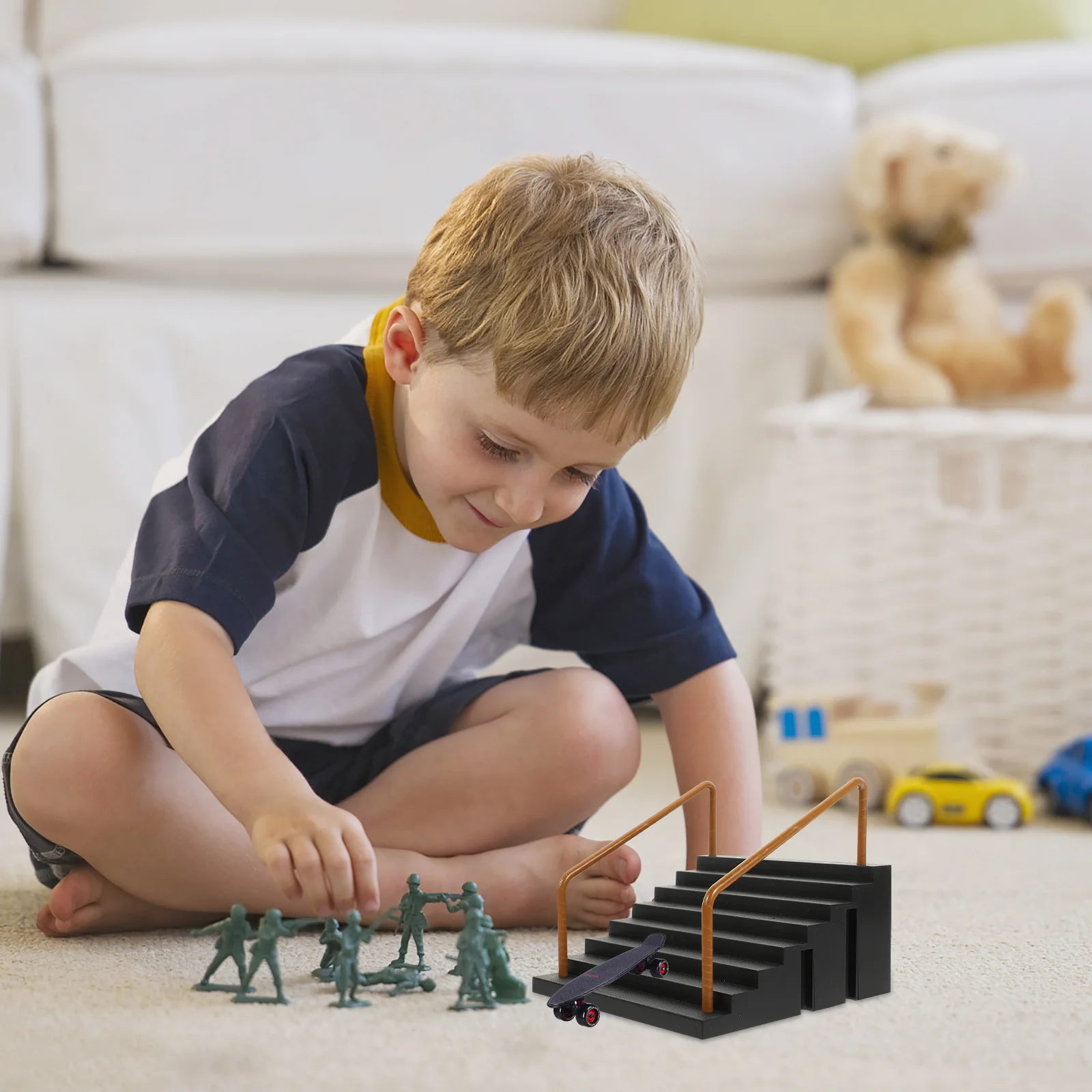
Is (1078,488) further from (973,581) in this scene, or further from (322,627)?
(322,627)

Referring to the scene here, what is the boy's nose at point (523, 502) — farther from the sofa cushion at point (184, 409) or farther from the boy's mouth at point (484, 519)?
the sofa cushion at point (184, 409)

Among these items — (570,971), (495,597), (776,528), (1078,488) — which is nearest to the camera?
(570,971)

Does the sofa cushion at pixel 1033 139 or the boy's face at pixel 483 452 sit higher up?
the sofa cushion at pixel 1033 139

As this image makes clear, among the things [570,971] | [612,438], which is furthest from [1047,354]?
[570,971]

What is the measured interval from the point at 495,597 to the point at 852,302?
0.71 meters

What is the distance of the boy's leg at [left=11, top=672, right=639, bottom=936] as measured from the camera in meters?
0.77

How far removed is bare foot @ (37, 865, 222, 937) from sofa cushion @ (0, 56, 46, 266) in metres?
0.86

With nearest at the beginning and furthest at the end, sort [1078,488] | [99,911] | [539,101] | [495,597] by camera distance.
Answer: [99,911]
[495,597]
[1078,488]
[539,101]

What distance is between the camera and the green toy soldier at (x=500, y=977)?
2.15ft

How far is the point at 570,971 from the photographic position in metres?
0.68

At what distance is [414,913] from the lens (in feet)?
2.31

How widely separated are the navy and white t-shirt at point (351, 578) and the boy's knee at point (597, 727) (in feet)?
0.12

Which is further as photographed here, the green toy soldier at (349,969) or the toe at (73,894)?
the toe at (73,894)

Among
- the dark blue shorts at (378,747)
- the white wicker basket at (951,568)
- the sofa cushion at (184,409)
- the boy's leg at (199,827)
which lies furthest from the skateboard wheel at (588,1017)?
the sofa cushion at (184,409)
